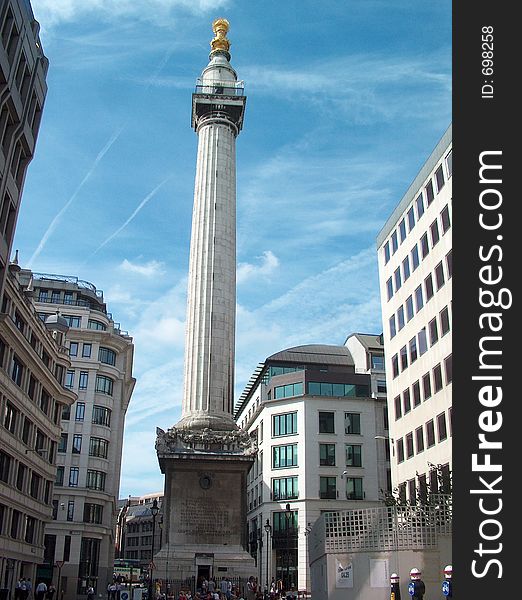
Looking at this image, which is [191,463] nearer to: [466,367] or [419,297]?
[419,297]

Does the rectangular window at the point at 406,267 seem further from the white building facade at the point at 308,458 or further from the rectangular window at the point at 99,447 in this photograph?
Answer: the rectangular window at the point at 99,447

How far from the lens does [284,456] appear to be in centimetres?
7662

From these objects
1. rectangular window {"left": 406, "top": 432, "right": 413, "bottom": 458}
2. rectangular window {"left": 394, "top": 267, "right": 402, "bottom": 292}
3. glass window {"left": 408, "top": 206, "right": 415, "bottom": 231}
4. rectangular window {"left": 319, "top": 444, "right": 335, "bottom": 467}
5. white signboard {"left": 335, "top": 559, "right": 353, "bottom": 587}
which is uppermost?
glass window {"left": 408, "top": 206, "right": 415, "bottom": 231}

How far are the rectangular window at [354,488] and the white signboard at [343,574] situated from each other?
4802cm

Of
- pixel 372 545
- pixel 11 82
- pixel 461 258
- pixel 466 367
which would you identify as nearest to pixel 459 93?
pixel 461 258

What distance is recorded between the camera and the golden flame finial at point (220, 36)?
68500 millimetres

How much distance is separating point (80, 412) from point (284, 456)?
22.7 metres

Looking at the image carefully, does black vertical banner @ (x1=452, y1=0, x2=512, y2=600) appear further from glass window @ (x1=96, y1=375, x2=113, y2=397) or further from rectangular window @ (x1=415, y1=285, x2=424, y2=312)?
glass window @ (x1=96, y1=375, x2=113, y2=397)

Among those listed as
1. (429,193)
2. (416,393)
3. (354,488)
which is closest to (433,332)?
(416,393)

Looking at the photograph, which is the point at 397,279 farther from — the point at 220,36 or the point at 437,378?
the point at 220,36

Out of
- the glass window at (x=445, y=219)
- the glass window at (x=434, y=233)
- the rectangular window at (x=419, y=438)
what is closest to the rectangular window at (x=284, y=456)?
the rectangular window at (x=419, y=438)

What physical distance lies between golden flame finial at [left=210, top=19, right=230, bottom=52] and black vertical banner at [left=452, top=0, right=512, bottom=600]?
59479 mm

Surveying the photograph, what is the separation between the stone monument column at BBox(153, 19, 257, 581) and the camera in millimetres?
41812

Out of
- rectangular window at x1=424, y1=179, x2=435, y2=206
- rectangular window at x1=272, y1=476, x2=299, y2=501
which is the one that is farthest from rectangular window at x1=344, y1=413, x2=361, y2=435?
rectangular window at x1=424, y1=179, x2=435, y2=206
